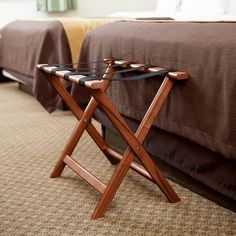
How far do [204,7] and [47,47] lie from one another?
4.32ft

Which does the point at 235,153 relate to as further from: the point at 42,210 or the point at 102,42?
the point at 102,42

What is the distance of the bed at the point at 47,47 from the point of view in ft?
8.50

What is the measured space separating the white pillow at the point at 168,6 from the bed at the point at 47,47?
37.3 inches

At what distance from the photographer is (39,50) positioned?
8.80ft

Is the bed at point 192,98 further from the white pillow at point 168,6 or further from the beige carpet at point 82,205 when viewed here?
the white pillow at point 168,6

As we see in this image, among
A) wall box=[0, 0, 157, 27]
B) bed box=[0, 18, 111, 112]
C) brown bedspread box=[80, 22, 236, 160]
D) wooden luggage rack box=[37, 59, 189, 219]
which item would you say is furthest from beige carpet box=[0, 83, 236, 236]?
wall box=[0, 0, 157, 27]

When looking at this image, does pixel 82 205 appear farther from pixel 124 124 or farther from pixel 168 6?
pixel 168 6

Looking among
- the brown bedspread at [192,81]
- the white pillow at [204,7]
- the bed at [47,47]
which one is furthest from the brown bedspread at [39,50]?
the white pillow at [204,7]

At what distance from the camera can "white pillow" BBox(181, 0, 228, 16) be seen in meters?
2.95

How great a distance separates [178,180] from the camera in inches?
60.6

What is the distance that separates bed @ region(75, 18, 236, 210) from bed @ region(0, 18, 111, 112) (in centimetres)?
81

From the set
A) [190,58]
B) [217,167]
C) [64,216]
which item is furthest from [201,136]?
[64,216]

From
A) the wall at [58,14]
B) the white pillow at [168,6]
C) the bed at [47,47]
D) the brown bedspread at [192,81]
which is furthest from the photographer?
the wall at [58,14]

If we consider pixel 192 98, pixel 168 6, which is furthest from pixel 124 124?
pixel 168 6
